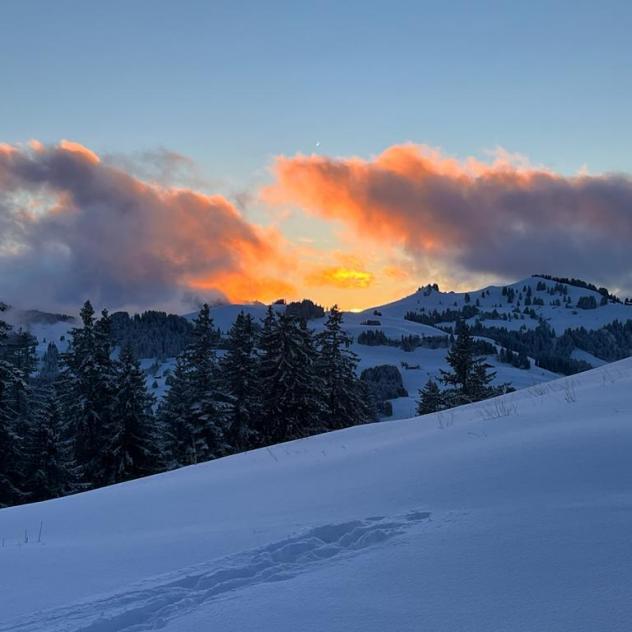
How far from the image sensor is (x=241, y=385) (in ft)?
108

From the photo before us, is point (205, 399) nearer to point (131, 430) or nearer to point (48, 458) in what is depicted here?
point (131, 430)

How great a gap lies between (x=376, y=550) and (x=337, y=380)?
31759 mm

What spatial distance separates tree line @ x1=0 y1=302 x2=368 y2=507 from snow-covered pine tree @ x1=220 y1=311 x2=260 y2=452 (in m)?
0.06

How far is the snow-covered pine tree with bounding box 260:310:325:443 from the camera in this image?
3209cm

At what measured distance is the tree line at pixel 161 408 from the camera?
27.2 meters

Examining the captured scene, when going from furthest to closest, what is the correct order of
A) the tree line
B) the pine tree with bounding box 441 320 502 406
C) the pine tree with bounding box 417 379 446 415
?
the pine tree with bounding box 417 379 446 415, the pine tree with bounding box 441 320 502 406, the tree line

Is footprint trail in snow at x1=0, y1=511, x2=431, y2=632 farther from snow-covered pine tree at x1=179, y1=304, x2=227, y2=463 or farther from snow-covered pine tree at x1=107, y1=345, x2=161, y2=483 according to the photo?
snow-covered pine tree at x1=107, y1=345, x2=161, y2=483

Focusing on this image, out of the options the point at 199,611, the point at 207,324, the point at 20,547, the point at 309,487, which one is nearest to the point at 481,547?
the point at 199,611

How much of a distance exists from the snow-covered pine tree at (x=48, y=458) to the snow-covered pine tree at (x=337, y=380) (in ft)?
49.1

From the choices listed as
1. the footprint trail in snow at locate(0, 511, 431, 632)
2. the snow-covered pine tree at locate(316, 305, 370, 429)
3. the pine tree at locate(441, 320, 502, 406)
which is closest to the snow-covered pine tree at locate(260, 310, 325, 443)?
the snow-covered pine tree at locate(316, 305, 370, 429)

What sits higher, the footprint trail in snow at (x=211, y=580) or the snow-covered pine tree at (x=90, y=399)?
the snow-covered pine tree at (x=90, y=399)

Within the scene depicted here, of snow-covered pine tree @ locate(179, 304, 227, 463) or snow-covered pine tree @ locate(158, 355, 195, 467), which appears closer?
snow-covered pine tree @ locate(179, 304, 227, 463)

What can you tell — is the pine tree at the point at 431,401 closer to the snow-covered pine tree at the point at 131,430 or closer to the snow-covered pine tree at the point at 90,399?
the snow-covered pine tree at the point at 131,430

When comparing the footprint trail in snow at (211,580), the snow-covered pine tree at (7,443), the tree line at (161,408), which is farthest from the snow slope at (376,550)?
the tree line at (161,408)
